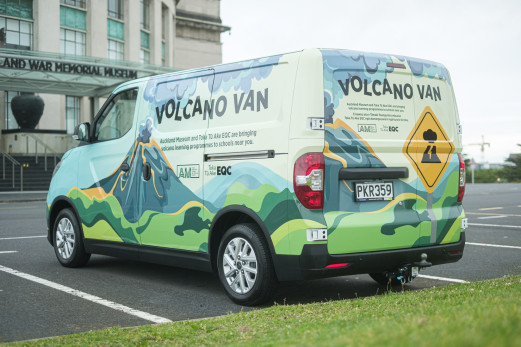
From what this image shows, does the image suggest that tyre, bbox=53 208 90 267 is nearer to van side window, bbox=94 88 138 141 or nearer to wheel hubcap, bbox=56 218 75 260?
wheel hubcap, bbox=56 218 75 260

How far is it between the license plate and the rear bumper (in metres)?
0.50

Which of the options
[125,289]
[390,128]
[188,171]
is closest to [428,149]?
[390,128]

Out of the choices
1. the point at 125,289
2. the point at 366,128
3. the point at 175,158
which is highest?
the point at 366,128

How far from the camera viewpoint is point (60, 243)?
9.20 metres

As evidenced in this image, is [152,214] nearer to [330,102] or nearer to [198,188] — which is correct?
[198,188]

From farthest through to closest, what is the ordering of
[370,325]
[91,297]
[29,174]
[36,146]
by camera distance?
[36,146], [29,174], [91,297], [370,325]

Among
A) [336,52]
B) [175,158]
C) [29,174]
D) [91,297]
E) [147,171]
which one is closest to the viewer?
[336,52]

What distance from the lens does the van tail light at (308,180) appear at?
584 centimetres

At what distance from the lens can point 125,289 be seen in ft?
24.3

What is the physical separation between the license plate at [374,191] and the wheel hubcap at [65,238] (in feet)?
14.7

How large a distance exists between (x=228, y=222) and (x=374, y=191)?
1.50m

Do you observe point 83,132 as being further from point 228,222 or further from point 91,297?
point 228,222

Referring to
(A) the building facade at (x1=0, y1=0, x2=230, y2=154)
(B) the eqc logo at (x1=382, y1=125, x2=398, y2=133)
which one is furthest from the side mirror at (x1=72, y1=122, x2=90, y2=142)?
(A) the building facade at (x1=0, y1=0, x2=230, y2=154)

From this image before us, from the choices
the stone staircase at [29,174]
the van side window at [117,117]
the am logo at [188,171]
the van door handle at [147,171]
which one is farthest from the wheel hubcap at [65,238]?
the stone staircase at [29,174]
